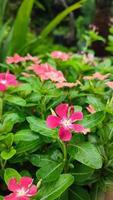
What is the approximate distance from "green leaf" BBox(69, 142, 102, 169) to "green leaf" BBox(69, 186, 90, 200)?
104 mm

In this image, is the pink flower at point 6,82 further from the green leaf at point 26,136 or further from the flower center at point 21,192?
the flower center at point 21,192

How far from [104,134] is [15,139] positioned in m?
0.21

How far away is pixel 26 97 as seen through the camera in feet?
3.85

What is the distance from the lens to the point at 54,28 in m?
4.87

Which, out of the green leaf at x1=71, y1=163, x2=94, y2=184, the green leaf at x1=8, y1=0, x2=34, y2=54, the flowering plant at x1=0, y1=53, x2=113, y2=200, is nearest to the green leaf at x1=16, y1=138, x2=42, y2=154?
the flowering plant at x1=0, y1=53, x2=113, y2=200

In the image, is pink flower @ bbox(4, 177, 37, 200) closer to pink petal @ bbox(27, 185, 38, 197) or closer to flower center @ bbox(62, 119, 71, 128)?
Answer: pink petal @ bbox(27, 185, 38, 197)

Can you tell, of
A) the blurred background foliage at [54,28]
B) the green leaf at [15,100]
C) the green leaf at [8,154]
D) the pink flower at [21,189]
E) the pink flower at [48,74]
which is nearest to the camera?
the pink flower at [21,189]

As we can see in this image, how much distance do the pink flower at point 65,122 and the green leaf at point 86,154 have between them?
0.04m

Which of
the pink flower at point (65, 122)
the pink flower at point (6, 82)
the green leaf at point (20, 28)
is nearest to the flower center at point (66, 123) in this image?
the pink flower at point (65, 122)

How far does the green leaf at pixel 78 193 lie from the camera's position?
3.28 ft

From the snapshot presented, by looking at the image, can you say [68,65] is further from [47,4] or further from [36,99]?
[47,4]

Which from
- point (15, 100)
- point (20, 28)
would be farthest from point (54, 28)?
point (15, 100)

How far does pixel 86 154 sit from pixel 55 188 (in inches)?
3.9

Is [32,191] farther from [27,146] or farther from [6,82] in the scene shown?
[6,82]
